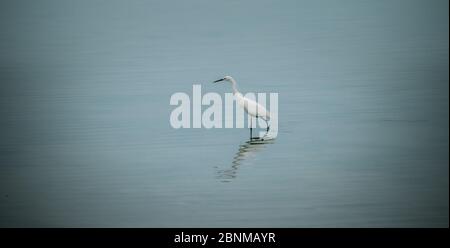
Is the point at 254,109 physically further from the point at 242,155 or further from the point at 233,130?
the point at 242,155

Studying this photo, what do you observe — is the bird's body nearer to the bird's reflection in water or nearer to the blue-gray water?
the blue-gray water

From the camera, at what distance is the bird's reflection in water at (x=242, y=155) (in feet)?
28.6

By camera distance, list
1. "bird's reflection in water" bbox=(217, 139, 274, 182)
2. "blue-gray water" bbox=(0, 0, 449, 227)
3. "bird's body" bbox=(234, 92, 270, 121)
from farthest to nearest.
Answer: "bird's body" bbox=(234, 92, 270, 121), "bird's reflection in water" bbox=(217, 139, 274, 182), "blue-gray water" bbox=(0, 0, 449, 227)

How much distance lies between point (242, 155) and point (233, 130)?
48.3 inches

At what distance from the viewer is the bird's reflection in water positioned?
8.71 meters

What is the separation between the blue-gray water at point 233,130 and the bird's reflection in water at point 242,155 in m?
0.02

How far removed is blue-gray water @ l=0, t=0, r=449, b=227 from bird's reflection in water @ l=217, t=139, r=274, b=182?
2cm

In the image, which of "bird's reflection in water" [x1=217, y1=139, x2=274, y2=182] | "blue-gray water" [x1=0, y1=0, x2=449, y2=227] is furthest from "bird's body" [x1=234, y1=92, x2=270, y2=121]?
"bird's reflection in water" [x1=217, y1=139, x2=274, y2=182]

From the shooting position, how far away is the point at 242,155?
9.34 metres

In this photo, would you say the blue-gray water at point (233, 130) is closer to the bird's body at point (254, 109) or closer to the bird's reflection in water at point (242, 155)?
the bird's reflection in water at point (242, 155)

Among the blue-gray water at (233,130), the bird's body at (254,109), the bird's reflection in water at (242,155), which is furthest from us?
the bird's body at (254,109)

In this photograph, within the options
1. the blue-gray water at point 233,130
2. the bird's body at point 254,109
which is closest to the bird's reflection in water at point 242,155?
the blue-gray water at point 233,130

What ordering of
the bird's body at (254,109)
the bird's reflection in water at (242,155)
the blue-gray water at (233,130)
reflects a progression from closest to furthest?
the blue-gray water at (233,130) → the bird's reflection in water at (242,155) → the bird's body at (254,109)
